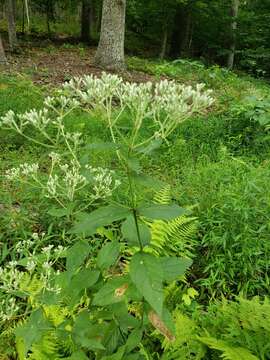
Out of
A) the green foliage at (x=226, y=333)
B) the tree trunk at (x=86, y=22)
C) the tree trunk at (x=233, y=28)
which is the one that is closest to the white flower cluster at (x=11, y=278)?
the green foliage at (x=226, y=333)

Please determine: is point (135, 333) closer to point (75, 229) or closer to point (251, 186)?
point (75, 229)

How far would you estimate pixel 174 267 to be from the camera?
5.89 ft

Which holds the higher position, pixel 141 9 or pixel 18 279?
pixel 141 9

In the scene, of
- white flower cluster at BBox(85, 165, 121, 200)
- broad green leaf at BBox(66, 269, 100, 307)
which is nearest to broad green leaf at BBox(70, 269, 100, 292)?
broad green leaf at BBox(66, 269, 100, 307)

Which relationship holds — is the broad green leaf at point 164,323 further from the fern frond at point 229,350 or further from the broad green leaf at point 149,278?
the fern frond at point 229,350

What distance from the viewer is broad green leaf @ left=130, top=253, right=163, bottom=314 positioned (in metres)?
1.47

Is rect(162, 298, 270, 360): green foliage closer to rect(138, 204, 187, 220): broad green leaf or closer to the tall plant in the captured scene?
the tall plant

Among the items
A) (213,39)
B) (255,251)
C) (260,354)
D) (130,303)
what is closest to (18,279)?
(130,303)

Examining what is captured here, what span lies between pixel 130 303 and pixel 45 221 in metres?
1.27

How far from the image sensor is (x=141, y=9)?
50.6 feet

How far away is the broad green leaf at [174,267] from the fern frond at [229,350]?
0.79 metres

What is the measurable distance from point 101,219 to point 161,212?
245 millimetres

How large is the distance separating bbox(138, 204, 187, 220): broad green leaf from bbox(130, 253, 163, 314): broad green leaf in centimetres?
17

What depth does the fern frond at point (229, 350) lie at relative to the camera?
2.21 meters
